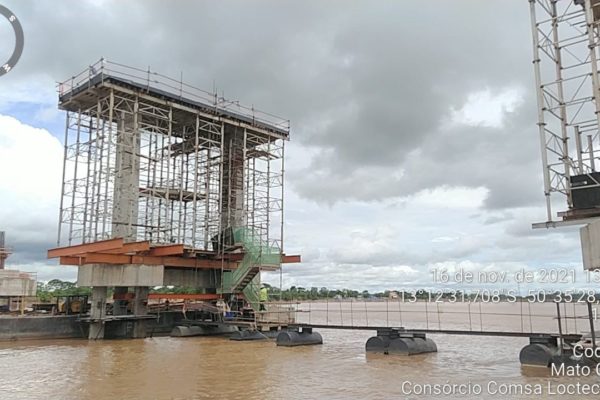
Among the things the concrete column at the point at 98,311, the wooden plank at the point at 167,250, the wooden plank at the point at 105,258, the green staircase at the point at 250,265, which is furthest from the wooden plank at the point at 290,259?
the concrete column at the point at 98,311

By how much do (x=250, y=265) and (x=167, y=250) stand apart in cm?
529

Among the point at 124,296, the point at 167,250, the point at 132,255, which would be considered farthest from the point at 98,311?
the point at 167,250

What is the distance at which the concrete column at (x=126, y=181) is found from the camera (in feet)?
107

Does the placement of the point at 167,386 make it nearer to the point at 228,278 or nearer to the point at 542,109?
the point at 542,109

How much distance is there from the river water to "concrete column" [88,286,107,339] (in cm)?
324

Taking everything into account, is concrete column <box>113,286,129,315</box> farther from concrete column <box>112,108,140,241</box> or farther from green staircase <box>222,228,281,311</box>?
green staircase <box>222,228,281,311</box>

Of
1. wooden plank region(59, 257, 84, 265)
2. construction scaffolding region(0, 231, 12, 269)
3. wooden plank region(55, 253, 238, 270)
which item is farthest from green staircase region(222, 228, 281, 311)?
construction scaffolding region(0, 231, 12, 269)

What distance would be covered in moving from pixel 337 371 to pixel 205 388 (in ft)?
16.6

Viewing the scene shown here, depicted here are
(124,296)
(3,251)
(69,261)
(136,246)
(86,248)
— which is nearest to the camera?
(136,246)

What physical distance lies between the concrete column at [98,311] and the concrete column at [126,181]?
3364 millimetres

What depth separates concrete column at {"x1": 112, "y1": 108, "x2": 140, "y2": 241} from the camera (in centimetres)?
3250

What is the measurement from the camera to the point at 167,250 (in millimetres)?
31906

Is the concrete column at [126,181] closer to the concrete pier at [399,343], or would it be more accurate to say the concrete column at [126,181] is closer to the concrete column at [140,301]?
the concrete column at [140,301]

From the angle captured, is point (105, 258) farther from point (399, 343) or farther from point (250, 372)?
point (399, 343)
